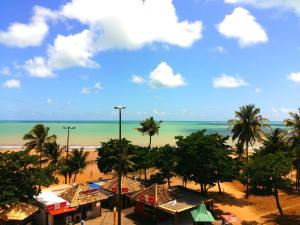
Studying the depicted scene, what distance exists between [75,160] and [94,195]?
44.6ft

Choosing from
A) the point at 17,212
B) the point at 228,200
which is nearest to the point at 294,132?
the point at 228,200

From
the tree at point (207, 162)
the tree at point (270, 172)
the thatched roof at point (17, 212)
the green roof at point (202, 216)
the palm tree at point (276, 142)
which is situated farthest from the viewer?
the palm tree at point (276, 142)

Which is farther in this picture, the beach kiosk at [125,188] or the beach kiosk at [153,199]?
the beach kiosk at [125,188]

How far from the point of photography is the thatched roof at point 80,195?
3023cm

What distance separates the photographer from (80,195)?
3095 cm

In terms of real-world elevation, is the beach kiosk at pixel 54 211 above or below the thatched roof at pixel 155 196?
below

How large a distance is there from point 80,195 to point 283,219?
20278mm

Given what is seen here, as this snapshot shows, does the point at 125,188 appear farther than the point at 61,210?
Yes

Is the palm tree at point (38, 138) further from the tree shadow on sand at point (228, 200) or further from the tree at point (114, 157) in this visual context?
the tree shadow on sand at point (228, 200)

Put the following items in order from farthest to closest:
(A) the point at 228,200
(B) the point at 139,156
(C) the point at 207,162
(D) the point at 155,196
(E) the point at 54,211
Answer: (B) the point at 139,156 → (A) the point at 228,200 → (C) the point at 207,162 → (D) the point at 155,196 → (E) the point at 54,211

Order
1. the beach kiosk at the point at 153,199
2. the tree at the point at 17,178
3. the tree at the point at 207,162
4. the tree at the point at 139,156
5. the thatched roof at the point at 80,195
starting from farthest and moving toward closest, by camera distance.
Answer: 1. the tree at the point at 139,156
2. the tree at the point at 207,162
3. the beach kiosk at the point at 153,199
4. the thatched roof at the point at 80,195
5. the tree at the point at 17,178

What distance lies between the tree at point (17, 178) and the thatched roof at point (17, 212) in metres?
0.66

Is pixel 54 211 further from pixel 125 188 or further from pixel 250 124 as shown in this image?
pixel 250 124

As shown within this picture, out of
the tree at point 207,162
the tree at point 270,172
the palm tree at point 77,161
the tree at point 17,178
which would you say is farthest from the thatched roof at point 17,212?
the tree at point 270,172
